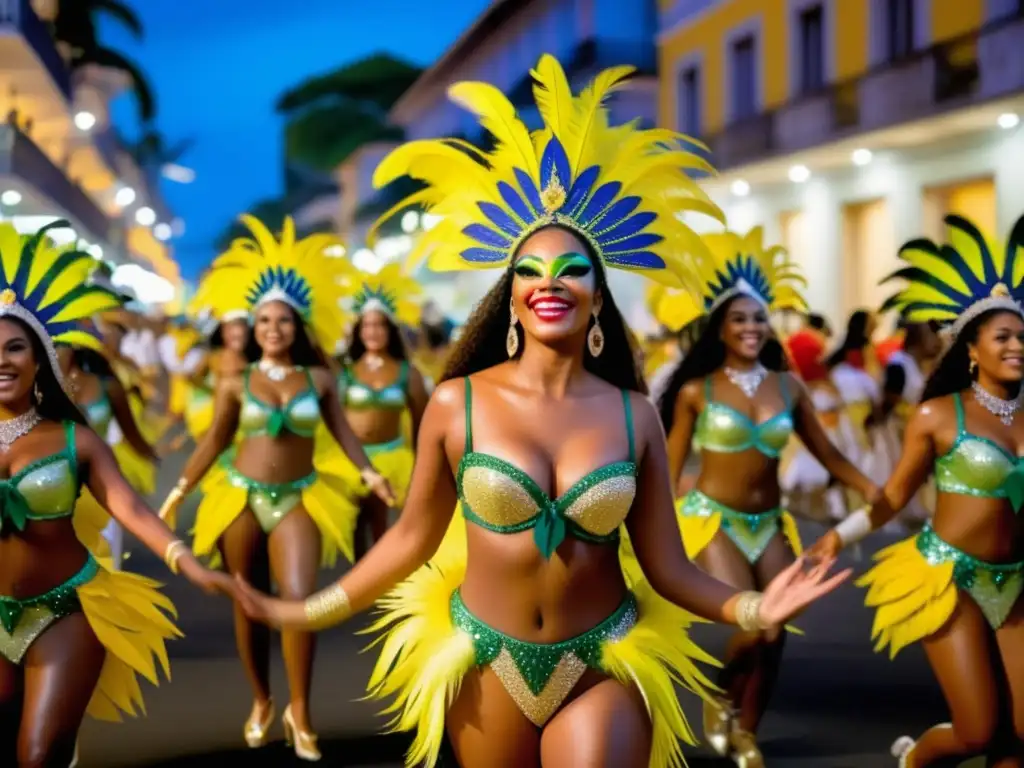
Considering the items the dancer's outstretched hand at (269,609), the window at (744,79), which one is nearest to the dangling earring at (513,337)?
the dancer's outstretched hand at (269,609)

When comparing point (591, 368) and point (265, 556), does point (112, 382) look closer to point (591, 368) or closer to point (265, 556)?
point (265, 556)

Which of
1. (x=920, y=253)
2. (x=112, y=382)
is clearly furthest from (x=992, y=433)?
(x=112, y=382)

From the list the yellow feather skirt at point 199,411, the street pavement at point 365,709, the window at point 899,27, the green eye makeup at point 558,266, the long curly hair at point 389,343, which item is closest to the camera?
the green eye makeup at point 558,266

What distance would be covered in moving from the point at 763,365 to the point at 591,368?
3438 mm

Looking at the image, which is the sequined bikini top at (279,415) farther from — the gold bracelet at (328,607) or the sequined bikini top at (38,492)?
the gold bracelet at (328,607)

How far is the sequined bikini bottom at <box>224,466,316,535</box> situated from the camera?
25.2 ft

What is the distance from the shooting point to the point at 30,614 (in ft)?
17.1

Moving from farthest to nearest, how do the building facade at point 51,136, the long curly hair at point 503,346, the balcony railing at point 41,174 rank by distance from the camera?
the building facade at point 51,136 → the balcony railing at point 41,174 → the long curly hair at point 503,346

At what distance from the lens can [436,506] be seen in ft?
14.9

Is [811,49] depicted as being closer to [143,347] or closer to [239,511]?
[143,347]

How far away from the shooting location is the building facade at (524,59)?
38.6 m

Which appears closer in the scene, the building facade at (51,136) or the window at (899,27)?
the window at (899,27)

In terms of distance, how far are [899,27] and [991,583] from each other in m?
19.0

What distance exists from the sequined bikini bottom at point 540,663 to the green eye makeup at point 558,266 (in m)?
0.97
